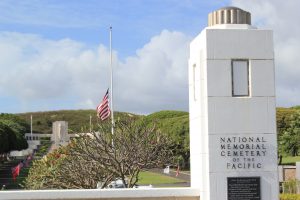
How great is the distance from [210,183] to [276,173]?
133 centimetres

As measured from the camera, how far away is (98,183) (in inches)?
809

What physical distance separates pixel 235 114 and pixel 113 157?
25.0ft

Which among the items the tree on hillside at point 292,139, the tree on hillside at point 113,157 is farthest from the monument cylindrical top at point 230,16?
the tree on hillside at point 292,139

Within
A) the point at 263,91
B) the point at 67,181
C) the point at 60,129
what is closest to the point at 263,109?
the point at 263,91

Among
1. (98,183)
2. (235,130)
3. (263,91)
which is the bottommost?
(98,183)

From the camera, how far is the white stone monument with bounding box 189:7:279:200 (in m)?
11.5

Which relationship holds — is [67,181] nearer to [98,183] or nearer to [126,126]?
[98,183]

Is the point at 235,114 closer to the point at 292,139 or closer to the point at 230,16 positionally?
the point at 230,16

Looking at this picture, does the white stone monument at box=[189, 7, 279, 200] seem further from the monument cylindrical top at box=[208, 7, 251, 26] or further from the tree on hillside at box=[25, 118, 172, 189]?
the tree on hillside at box=[25, 118, 172, 189]

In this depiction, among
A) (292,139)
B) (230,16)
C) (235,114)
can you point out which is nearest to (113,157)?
(235,114)

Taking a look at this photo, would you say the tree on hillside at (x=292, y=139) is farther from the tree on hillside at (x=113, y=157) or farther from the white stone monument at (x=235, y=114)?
the white stone monument at (x=235, y=114)

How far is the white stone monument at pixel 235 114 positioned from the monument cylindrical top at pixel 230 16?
15 cm

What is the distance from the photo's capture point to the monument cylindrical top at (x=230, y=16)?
11.9m

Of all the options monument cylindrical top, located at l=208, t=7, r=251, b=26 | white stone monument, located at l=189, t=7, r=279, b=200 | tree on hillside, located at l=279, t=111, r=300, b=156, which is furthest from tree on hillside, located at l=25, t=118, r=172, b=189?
tree on hillside, located at l=279, t=111, r=300, b=156
